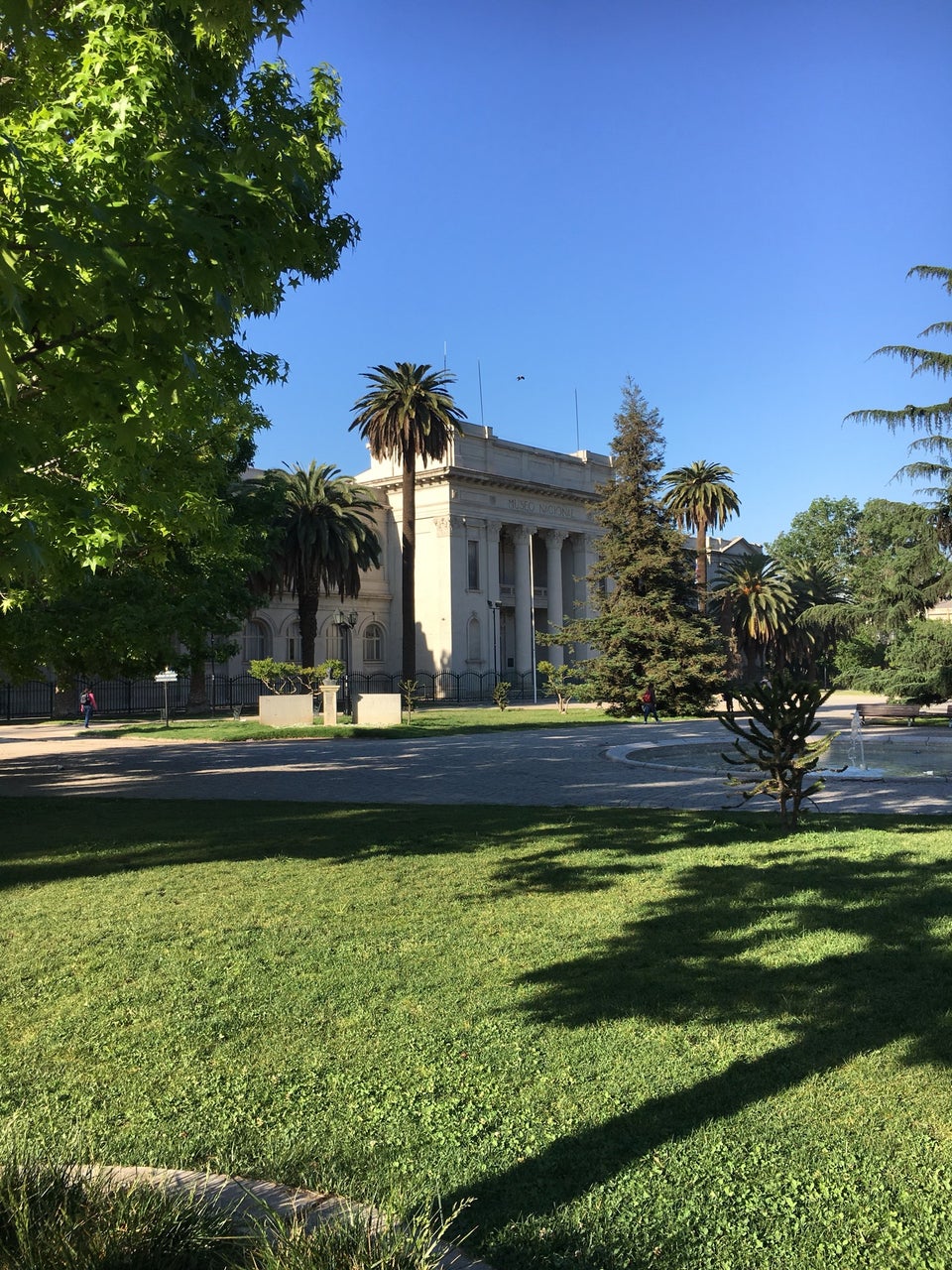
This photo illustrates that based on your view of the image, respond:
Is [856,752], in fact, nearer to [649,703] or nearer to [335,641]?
[649,703]

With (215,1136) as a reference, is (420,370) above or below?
above

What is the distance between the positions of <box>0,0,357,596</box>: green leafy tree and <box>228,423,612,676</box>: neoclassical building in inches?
1858

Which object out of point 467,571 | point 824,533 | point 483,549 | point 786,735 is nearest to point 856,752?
point 786,735

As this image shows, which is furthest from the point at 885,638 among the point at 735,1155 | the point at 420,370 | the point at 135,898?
the point at 735,1155

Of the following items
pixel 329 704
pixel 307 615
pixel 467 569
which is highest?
pixel 467 569

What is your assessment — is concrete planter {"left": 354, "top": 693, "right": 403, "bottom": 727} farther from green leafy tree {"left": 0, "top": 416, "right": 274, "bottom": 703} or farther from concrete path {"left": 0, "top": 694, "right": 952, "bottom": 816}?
green leafy tree {"left": 0, "top": 416, "right": 274, "bottom": 703}

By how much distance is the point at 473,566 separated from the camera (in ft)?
201

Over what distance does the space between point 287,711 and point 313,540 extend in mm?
15878

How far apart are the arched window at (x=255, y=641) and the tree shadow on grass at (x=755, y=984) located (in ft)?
169

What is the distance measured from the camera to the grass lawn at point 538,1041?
302cm

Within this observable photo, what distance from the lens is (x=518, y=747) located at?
899 inches

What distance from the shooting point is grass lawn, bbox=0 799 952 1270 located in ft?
9.90

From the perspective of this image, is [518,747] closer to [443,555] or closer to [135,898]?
[135,898]

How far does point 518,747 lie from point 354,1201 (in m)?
20.1
